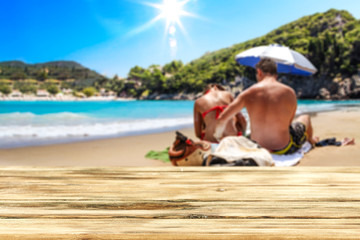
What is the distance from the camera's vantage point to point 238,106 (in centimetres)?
275

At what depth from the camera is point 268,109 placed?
281 centimetres

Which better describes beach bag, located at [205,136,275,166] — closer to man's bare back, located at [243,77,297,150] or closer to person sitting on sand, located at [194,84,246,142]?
man's bare back, located at [243,77,297,150]

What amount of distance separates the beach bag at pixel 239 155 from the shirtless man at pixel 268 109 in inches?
17.6

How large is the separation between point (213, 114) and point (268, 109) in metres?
0.84

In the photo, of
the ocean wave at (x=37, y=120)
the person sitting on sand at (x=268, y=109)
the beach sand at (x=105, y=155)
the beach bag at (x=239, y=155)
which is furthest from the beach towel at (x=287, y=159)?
the ocean wave at (x=37, y=120)

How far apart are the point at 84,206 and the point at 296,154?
2938 mm

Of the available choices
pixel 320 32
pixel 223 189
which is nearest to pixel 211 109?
pixel 223 189

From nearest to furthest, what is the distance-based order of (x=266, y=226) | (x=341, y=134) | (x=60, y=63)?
(x=266, y=226) < (x=341, y=134) < (x=60, y=63)

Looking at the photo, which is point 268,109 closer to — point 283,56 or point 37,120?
point 283,56

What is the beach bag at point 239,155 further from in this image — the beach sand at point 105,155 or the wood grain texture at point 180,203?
the beach sand at point 105,155

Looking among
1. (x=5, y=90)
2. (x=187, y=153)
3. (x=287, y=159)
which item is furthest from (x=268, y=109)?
(x=5, y=90)

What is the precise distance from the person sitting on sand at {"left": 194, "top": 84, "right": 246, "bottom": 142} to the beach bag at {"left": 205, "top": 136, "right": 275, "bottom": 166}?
994 millimetres

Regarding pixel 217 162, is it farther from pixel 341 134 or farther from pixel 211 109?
pixel 341 134

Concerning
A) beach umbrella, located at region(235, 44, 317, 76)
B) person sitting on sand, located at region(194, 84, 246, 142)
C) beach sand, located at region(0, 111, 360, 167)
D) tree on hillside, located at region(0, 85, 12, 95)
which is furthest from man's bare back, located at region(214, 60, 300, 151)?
tree on hillside, located at region(0, 85, 12, 95)
